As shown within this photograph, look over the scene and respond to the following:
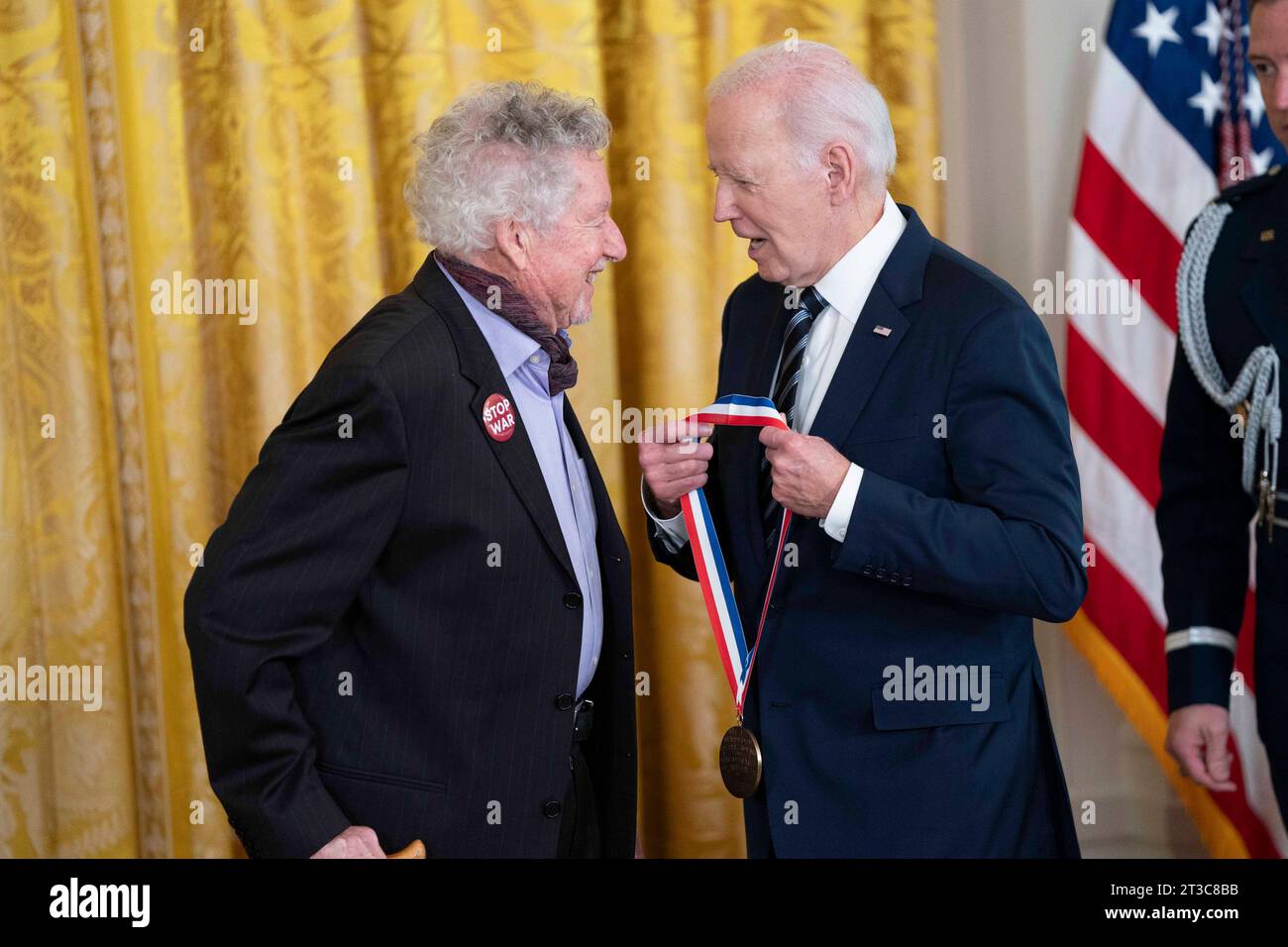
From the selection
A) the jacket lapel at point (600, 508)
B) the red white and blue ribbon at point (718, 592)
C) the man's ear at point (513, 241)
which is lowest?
the red white and blue ribbon at point (718, 592)

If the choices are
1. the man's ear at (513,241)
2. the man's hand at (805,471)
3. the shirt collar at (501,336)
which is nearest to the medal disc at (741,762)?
the man's hand at (805,471)

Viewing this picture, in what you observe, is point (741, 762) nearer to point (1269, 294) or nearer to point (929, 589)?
point (929, 589)

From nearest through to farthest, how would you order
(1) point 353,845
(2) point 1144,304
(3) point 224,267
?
(1) point 353,845
(2) point 1144,304
(3) point 224,267

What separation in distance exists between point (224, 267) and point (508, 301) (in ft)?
4.04

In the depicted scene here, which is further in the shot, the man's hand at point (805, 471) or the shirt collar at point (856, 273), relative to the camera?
the shirt collar at point (856, 273)

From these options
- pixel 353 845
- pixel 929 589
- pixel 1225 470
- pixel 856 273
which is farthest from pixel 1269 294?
pixel 353 845

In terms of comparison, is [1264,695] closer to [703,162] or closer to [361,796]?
[361,796]

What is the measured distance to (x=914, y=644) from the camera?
1872 millimetres

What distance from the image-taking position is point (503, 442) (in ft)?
5.96

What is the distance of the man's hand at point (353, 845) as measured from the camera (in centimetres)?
171

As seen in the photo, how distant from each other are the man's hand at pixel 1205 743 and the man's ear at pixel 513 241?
1319mm

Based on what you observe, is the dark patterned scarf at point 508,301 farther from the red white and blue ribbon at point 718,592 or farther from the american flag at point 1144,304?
the american flag at point 1144,304

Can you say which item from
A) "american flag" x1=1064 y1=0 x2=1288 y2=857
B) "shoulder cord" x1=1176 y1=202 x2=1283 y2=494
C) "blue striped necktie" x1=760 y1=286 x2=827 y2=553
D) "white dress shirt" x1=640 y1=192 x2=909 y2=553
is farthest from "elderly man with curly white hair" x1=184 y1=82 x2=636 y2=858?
"american flag" x1=1064 y1=0 x2=1288 y2=857

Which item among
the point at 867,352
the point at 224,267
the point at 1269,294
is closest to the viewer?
the point at 867,352
